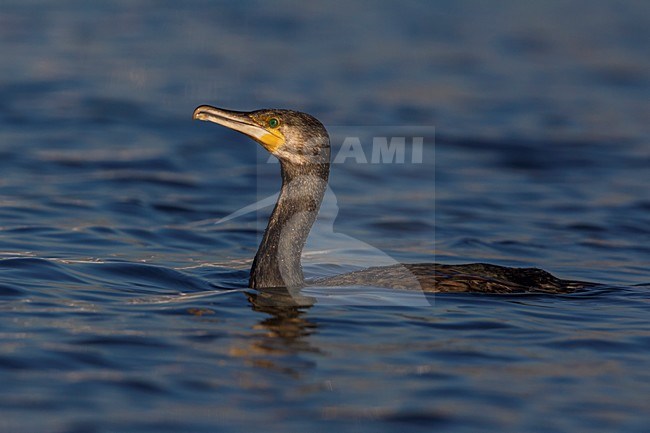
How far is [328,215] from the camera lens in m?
11.3

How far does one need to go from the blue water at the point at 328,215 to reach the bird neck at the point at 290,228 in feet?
0.68

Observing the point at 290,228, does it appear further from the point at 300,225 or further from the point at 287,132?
the point at 287,132

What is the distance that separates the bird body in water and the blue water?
0.17 meters

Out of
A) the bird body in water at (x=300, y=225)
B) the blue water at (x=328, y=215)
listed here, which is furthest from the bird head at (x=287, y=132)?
the blue water at (x=328, y=215)

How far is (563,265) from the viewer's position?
388 inches

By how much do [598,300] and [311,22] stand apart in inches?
476

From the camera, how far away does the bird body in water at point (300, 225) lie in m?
8.19

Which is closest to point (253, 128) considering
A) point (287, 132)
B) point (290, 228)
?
point (287, 132)

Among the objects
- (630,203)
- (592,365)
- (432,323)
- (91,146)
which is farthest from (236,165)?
(592,365)

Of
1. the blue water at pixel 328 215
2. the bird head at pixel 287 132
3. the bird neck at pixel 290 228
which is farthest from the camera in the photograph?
the bird head at pixel 287 132

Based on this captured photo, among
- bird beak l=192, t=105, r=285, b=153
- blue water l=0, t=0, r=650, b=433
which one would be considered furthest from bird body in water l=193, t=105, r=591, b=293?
blue water l=0, t=0, r=650, b=433

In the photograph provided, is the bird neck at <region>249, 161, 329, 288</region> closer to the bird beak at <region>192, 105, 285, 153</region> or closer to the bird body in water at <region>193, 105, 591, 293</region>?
the bird body in water at <region>193, 105, 591, 293</region>

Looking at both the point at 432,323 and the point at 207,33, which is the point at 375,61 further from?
the point at 432,323

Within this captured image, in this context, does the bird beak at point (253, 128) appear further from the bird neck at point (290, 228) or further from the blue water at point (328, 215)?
the blue water at point (328, 215)
